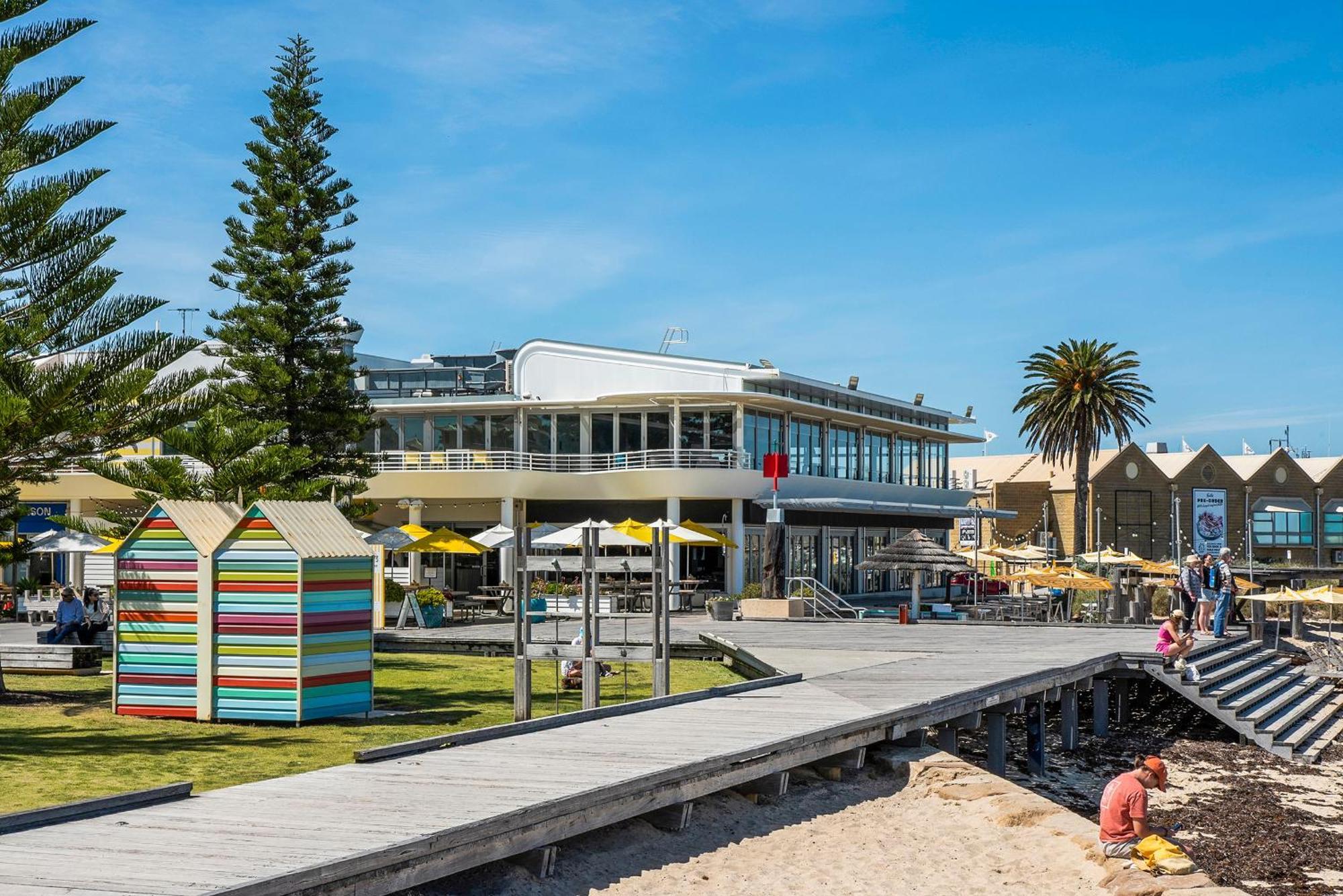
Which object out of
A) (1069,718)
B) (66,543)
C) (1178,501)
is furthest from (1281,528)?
(66,543)

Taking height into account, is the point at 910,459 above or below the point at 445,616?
above

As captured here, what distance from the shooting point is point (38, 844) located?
7527mm

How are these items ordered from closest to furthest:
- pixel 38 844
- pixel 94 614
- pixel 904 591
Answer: pixel 38 844 < pixel 94 614 < pixel 904 591

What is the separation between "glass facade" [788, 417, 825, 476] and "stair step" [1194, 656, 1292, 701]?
18.7m

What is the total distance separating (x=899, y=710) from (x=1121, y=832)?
3.25 m

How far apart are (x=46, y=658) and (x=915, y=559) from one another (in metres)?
17.6

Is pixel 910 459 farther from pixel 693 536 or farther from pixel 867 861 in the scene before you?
pixel 867 861

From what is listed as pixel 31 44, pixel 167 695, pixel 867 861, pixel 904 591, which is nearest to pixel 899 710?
pixel 867 861

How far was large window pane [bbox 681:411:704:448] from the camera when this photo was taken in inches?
1553

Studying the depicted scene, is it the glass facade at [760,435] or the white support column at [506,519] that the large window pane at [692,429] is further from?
the white support column at [506,519]

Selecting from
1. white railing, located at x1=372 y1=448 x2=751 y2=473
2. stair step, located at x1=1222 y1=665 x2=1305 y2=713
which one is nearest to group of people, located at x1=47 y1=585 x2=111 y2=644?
stair step, located at x1=1222 y1=665 x2=1305 y2=713

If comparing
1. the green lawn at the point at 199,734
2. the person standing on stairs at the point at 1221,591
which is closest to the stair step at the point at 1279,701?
the person standing on stairs at the point at 1221,591

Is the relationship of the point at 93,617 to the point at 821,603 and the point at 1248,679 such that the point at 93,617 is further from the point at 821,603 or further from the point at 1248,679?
the point at 1248,679

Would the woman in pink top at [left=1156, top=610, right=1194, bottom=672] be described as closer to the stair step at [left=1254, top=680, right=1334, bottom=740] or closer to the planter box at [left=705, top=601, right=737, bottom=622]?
the stair step at [left=1254, top=680, right=1334, bottom=740]
